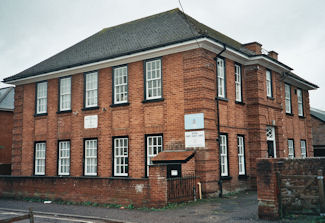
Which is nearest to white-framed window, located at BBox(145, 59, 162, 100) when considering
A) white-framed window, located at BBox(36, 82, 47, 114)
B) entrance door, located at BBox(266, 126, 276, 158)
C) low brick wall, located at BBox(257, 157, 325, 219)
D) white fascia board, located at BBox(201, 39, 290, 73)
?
white fascia board, located at BBox(201, 39, 290, 73)

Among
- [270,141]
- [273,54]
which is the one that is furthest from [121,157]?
[273,54]

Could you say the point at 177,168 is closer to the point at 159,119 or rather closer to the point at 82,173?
the point at 159,119

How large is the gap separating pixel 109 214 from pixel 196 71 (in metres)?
7.08

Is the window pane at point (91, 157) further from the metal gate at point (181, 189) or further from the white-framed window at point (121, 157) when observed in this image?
the metal gate at point (181, 189)

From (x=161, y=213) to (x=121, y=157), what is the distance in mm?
6135

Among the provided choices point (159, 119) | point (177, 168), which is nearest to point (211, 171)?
point (177, 168)

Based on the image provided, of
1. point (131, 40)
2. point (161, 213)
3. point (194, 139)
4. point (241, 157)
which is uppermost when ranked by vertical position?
point (131, 40)

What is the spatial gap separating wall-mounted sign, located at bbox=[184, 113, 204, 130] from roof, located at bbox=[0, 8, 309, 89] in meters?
3.30

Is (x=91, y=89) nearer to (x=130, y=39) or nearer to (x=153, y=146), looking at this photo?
(x=130, y=39)

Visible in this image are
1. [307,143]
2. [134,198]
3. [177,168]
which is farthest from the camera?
[307,143]

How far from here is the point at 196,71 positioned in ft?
50.5

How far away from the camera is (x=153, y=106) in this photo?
16453 millimetres

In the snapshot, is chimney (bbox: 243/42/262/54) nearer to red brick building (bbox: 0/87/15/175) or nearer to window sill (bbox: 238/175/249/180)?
window sill (bbox: 238/175/249/180)

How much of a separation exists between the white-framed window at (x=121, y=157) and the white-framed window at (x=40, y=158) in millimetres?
5294
